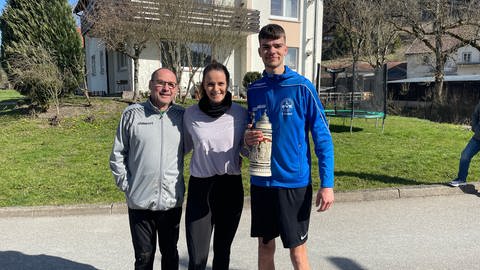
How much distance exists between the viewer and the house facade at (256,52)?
800 inches

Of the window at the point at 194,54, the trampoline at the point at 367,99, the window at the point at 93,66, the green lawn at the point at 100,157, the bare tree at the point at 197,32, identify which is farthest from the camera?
the window at the point at 93,66

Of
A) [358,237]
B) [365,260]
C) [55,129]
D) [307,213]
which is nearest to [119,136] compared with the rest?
[307,213]

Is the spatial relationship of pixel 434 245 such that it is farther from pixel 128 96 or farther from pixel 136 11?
pixel 128 96

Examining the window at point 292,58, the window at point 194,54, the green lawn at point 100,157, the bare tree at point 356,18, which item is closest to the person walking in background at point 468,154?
the green lawn at point 100,157

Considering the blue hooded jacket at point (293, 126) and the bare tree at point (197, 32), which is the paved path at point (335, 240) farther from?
the bare tree at point (197, 32)

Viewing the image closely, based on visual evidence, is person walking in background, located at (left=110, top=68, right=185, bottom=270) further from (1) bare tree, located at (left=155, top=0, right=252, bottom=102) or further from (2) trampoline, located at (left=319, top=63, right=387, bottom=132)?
(1) bare tree, located at (left=155, top=0, right=252, bottom=102)

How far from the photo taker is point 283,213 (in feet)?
9.25

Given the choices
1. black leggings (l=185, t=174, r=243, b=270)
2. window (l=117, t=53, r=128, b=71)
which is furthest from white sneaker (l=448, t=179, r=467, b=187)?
window (l=117, t=53, r=128, b=71)

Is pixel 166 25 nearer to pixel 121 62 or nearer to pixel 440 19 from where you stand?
pixel 121 62

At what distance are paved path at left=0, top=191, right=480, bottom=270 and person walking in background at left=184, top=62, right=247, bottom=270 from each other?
108 centimetres

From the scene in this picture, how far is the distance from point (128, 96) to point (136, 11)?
12.6 ft

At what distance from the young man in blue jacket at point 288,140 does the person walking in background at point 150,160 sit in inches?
25.2

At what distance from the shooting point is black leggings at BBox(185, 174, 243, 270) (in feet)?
9.74

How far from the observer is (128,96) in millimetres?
17031
